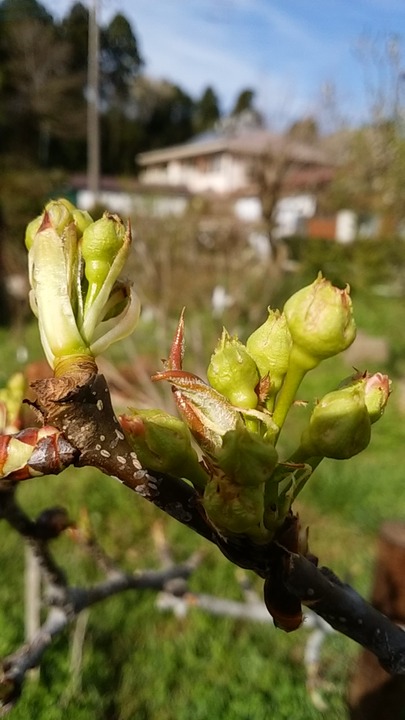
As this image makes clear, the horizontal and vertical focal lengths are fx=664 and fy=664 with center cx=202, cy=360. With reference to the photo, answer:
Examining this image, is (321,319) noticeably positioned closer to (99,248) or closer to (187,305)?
(99,248)

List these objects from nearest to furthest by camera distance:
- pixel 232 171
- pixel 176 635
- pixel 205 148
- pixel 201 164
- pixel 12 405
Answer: pixel 12 405 < pixel 176 635 < pixel 205 148 < pixel 232 171 < pixel 201 164

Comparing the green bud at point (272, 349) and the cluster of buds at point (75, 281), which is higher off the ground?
the cluster of buds at point (75, 281)

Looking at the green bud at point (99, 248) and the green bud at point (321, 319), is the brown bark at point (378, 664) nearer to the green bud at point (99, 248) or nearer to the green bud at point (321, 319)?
the green bud at point (321, 319)

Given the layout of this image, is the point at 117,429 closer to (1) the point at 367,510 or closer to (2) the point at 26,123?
(1) the point at 367,510

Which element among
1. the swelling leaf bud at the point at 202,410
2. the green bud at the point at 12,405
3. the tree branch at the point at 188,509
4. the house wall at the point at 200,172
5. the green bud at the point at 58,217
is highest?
the green bud at the point at 58,217

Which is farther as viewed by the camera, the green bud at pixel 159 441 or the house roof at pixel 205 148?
the house roof at pixel 205 148

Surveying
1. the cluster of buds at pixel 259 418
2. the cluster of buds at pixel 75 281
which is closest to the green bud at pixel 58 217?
the cluster of buds at pixel 75 281

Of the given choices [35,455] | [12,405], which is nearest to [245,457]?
[35,455]
